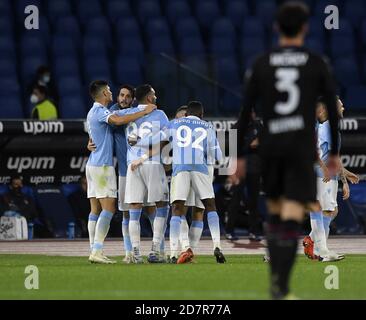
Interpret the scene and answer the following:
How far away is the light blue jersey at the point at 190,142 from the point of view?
1455cm

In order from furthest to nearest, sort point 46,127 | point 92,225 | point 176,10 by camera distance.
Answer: point 176,10 → point 46,127 → point 92,225

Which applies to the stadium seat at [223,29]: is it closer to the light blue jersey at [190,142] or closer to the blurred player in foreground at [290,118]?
the light blue jersey at [190,142]

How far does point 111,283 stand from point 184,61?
31.6 feet

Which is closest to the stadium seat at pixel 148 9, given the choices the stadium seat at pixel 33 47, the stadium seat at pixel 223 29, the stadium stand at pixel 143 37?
the stadium stand at pixel 143 37

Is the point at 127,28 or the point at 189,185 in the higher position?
the point at 127,28

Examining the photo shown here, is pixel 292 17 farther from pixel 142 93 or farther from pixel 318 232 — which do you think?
pixel 142 93

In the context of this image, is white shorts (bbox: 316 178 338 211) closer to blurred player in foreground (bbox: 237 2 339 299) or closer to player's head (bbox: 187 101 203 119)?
player's head (bbox: 187 101 203 119)

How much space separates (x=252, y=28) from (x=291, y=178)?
50.6 ft

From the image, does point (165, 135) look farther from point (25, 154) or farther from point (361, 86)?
point (361, 86)

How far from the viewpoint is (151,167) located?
14.9m

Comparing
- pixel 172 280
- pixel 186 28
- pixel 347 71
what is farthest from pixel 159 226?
pixel 186 28

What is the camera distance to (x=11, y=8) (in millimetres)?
24328
